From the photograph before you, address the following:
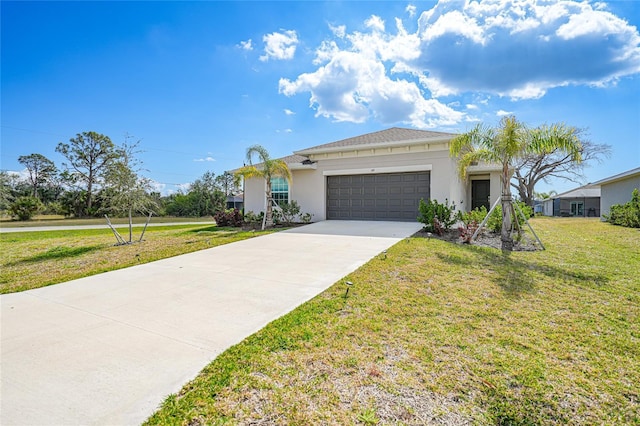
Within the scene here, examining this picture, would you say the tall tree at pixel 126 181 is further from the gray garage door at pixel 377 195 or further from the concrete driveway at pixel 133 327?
the gray garage door at pixel 377 195

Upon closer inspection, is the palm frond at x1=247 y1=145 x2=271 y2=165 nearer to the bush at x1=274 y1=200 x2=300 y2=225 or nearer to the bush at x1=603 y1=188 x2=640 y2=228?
the bush at x1=274 y1=200 x2=300 y2=225

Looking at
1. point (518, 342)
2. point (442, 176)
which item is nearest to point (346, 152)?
point (442, 176)

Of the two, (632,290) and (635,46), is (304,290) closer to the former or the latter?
(632,290)

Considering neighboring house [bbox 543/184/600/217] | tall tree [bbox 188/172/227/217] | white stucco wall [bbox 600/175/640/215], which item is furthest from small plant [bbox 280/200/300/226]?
neighboring house [bbox 543/184/600/217]

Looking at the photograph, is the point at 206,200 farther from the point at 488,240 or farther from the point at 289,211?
the point at 488,240

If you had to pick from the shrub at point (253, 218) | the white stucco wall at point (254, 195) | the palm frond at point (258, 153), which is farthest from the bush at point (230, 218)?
the palm frond at point (258, 153)

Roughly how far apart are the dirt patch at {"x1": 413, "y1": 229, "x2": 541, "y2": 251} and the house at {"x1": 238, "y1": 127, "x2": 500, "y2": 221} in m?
2.95

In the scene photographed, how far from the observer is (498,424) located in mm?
2061

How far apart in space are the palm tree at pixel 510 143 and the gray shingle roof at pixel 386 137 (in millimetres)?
3641

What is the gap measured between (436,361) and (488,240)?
7.61m

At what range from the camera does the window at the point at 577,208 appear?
3588 centimetres

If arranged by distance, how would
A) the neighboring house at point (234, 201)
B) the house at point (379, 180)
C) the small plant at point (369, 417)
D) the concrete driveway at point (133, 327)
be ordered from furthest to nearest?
the neighboring house at point (234, 201) < the house at point (379, 180) < the concrete driveway at point (133, 327) < the small plant at point (369, 417)

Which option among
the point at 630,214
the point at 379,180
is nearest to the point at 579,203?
the point at 630,214

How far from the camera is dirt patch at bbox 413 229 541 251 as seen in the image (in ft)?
27.2
